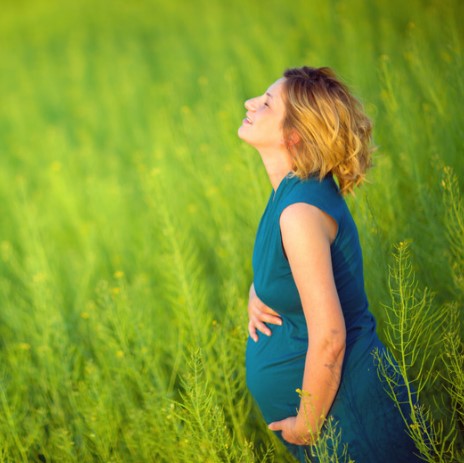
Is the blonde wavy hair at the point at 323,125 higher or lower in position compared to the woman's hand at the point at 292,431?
higher

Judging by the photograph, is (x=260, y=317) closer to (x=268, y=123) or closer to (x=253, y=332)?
(x=253, y=332)

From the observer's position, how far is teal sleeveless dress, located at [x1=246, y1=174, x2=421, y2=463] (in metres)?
1.79

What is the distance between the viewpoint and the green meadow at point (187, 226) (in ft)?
7.81

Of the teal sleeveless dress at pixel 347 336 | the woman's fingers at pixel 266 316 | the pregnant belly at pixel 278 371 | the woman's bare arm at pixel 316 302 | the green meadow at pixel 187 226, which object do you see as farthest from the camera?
the green meadow at pixel 187 226

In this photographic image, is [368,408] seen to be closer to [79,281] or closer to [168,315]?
[168,315]

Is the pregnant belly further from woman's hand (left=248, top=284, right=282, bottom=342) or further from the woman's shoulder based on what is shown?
the woman's shoulder

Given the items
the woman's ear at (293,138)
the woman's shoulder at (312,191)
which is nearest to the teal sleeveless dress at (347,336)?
the woman's shoulder at (312,191)

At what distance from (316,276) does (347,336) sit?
0.32 m

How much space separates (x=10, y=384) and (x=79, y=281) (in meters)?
1.12

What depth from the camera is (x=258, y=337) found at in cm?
210

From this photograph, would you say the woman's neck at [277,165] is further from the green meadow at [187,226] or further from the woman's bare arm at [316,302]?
the green meadow at [187,226]

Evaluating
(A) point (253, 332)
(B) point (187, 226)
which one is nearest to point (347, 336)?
(A) point (253, 332)

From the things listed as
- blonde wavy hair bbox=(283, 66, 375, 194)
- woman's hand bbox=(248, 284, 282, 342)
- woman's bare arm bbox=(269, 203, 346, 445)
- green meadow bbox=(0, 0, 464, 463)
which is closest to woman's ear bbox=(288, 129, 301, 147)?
blonde wavy hair bbox=(283, 66, 375, 194)

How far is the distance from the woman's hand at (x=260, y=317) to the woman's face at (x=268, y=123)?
509 millimetres
